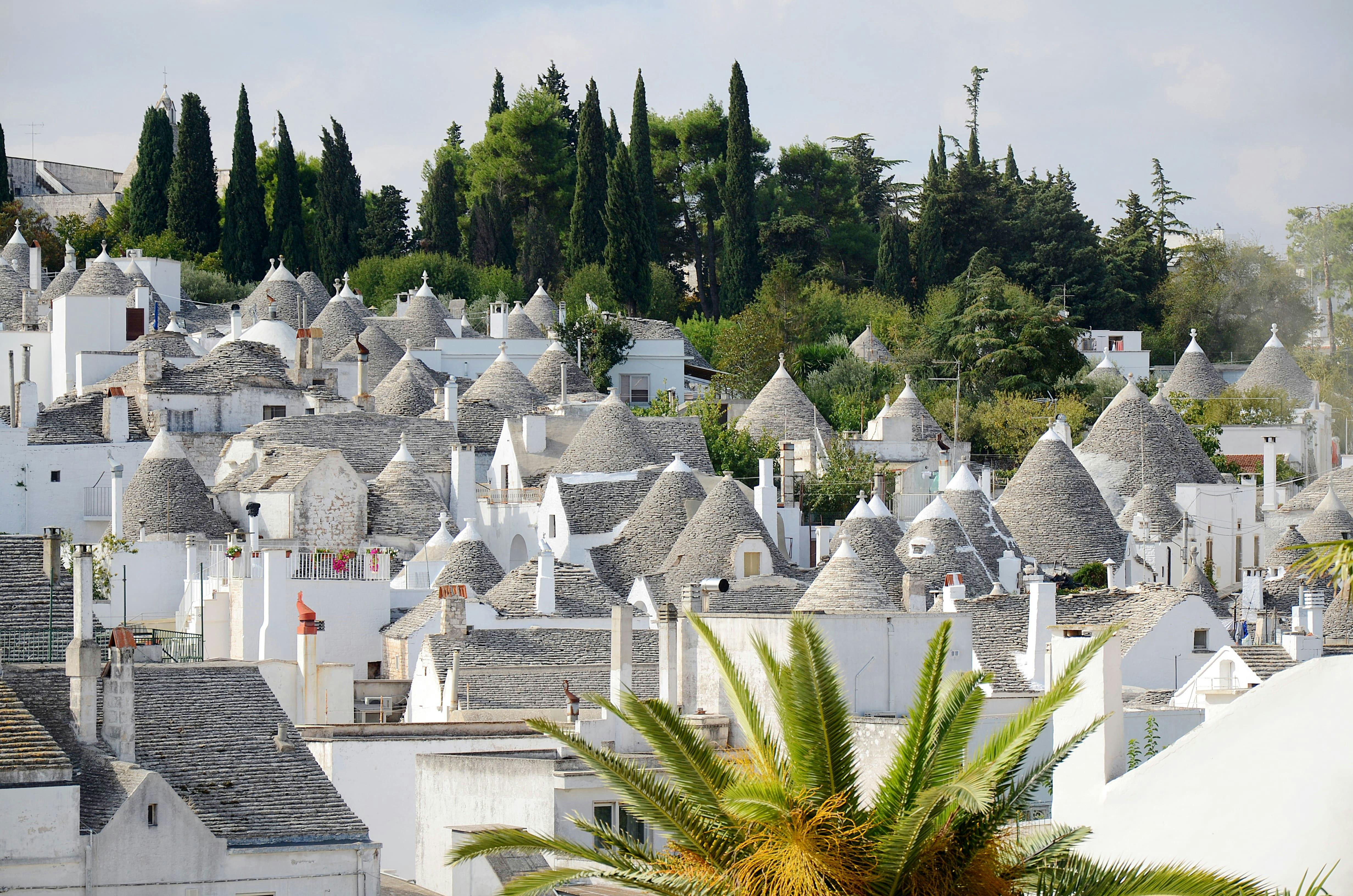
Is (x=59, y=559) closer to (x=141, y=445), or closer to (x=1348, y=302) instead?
(x=141, y=445)

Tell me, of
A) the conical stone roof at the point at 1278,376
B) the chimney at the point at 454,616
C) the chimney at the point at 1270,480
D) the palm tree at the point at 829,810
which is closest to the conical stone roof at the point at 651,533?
the chimney at the point at 454,616

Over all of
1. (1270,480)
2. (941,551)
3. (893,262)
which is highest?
(893,262)

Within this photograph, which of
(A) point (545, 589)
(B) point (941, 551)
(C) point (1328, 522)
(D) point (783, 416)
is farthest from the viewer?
(D) point (783, 416)

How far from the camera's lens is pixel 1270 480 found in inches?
2115

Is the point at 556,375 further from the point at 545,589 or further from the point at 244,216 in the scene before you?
the point at 545,589

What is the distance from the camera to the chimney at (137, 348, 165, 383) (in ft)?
156

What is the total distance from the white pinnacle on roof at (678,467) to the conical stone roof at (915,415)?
1326 cm

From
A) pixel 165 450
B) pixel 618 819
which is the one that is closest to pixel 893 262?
pixel 165 450

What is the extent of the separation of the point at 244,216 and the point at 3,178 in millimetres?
7733

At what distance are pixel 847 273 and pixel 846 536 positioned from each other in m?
44.3

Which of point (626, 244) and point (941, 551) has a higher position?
point (626, 244)

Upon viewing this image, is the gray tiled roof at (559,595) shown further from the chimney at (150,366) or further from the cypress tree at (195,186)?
the cypress tree at (195,186)

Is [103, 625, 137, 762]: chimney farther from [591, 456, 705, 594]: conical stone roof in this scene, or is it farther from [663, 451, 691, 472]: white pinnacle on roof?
[663, 451, 691, 472]: white pinnacle on roof

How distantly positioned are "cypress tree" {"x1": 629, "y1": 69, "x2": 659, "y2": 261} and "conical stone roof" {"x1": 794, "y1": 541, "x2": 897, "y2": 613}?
38.8 metres
